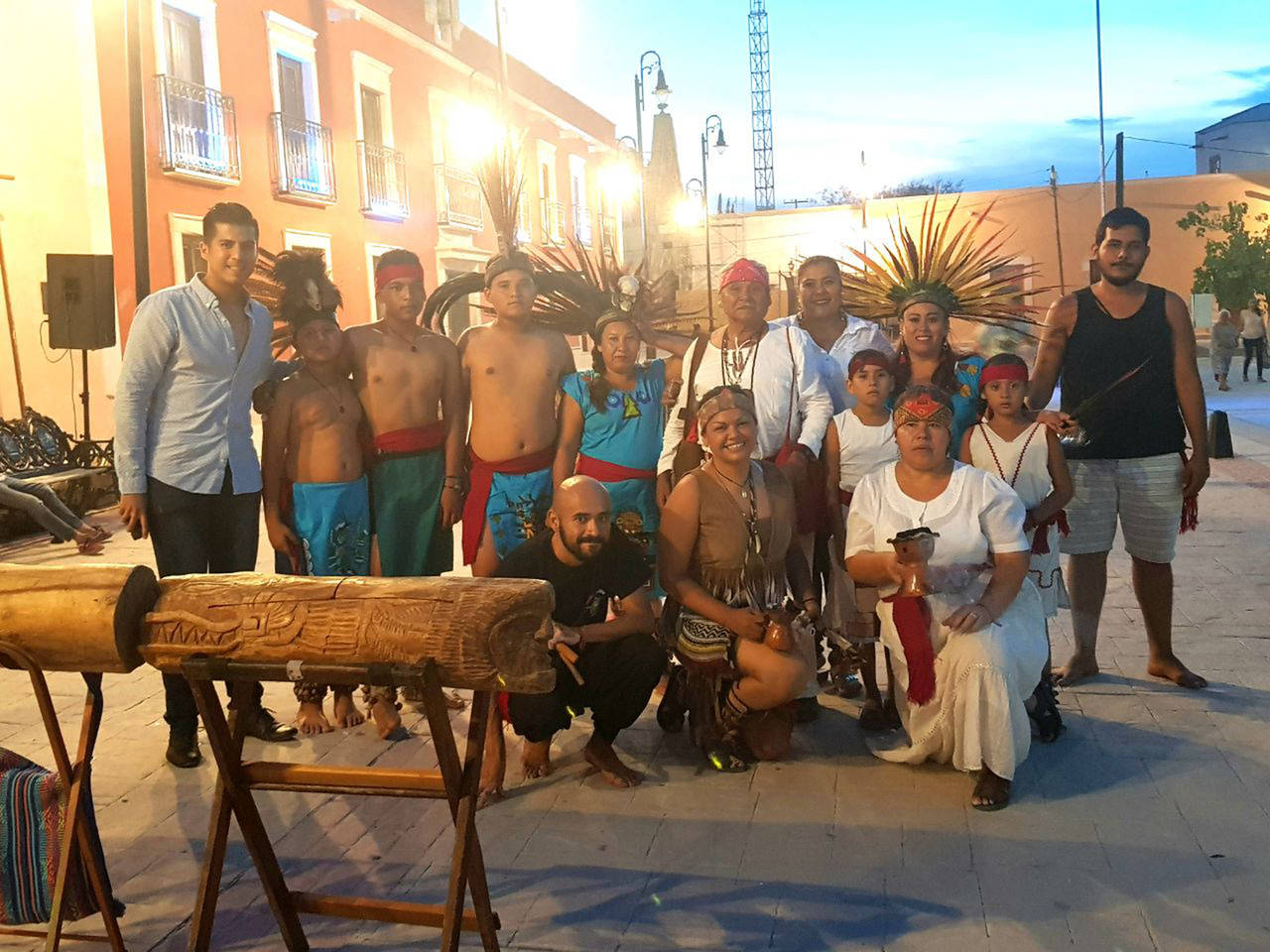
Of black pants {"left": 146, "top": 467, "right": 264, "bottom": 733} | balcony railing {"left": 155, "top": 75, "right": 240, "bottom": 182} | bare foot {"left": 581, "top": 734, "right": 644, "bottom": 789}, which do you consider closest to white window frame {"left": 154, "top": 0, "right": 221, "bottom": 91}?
balcony railing {"left": 155, "top": 75, "right": 240, "bottom": 182}

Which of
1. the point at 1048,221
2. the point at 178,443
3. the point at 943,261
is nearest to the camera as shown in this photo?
the point at 178,443

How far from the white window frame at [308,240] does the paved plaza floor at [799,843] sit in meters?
9.87

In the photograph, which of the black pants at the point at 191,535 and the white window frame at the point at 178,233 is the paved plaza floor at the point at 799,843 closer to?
the black pants at the point at 191,535

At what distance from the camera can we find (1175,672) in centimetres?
464

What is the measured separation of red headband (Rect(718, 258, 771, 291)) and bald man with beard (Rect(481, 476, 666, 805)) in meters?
1.20

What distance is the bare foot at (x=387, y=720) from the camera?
438cm

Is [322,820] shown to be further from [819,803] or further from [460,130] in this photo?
[460,130]

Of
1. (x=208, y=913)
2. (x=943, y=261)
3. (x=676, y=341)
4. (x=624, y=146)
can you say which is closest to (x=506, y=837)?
(x=208, y=913)

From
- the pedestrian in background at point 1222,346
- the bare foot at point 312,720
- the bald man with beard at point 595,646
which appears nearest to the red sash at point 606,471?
the bald man with beard at point 595,646

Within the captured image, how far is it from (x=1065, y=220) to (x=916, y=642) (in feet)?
109

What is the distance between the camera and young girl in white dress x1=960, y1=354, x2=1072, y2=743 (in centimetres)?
417

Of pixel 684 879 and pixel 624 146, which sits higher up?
pixel 624 146

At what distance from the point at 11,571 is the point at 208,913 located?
920 millimetres

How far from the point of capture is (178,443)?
4055 mm
